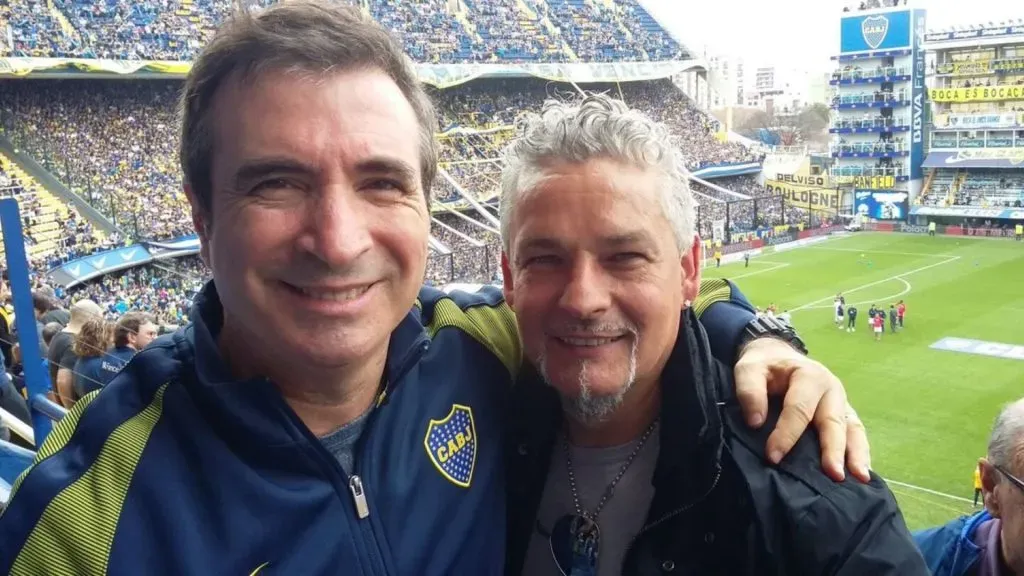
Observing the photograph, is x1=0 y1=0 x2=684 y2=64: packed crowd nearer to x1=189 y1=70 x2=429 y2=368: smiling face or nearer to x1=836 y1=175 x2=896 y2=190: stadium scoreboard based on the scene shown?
x1=836 y1=175 x2=896 y2=190: stadium scoreboard

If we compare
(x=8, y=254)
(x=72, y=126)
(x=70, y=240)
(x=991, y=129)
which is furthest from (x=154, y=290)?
(x=991, y=129)

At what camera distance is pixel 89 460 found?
181 cm

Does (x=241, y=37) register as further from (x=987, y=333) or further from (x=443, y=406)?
(x=987, y=333)

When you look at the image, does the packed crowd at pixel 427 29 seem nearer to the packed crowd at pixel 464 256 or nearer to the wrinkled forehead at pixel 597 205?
the packed crowd at pixel 464 256

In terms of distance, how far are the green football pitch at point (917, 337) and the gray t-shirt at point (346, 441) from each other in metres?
11.5

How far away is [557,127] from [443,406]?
0.80 m

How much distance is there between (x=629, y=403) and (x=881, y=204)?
51332mm

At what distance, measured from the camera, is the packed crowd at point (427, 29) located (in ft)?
92.3

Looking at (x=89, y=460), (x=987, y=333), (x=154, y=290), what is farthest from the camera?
(x=987, y=333)

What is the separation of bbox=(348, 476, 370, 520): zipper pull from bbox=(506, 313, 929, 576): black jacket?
56 cm

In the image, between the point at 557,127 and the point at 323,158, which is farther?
the point at 557,127

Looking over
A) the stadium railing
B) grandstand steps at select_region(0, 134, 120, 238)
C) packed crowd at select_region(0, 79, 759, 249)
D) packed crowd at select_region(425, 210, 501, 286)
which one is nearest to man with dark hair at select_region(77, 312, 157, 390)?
the stadium railing

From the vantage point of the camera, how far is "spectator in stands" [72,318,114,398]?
5898 mm

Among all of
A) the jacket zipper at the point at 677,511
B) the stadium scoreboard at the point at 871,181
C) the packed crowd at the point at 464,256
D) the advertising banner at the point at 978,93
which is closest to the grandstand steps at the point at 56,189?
the packed crowd at the point at 464,256
